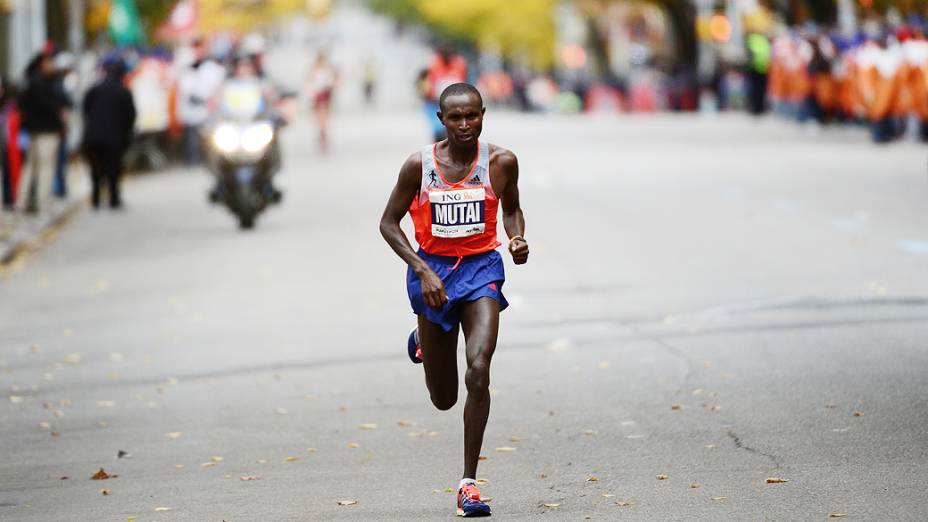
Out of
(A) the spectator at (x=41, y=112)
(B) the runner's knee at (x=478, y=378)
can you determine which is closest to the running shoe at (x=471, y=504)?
(B) the runner's knee at (x=478, y=378)

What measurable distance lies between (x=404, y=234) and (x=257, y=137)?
1313 cm

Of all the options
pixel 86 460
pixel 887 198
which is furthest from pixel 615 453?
pixel 887 198

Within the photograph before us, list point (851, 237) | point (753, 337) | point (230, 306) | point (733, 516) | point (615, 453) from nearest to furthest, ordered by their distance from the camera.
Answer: point (733, 516) < point (615, 453) < point (753, 337) < point (230, 306) < point (851, 237)

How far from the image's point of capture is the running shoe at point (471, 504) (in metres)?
6.80

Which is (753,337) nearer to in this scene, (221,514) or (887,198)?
(221,514)

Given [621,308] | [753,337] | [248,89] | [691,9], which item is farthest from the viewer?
[691,9]

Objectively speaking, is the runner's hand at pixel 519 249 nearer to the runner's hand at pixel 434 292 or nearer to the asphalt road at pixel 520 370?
the runner's hand at pixel 434 292

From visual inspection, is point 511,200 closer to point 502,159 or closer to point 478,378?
point 502,159

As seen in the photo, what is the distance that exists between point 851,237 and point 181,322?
22.7 ft

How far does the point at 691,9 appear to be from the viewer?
66.2 m

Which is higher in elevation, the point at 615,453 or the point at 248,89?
the point at 248,89

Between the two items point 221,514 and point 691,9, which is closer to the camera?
point 221,514

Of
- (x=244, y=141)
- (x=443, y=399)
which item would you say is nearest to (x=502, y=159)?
(x=443, y=399)

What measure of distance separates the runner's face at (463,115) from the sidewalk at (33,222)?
1244cm
